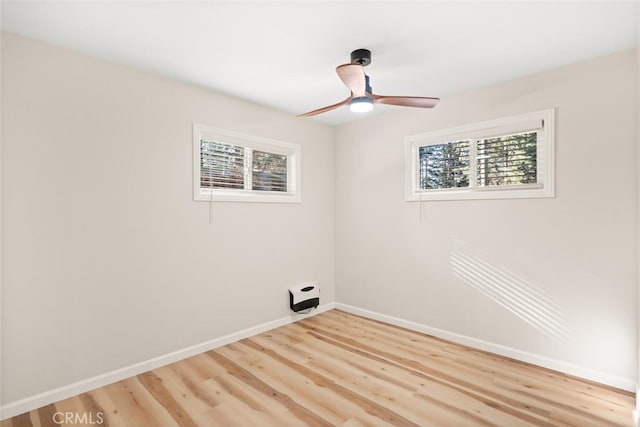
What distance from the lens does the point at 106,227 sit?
101 inches

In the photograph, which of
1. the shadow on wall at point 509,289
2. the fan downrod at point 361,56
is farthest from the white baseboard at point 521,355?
the fan downrod at point 361,56

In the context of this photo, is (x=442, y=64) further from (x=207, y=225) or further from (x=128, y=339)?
(x=128, y=339)

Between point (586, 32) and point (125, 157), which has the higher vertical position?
point (586, 32)

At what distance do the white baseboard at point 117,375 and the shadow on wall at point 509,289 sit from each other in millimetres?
2127

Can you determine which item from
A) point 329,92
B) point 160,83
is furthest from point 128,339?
point 329,92

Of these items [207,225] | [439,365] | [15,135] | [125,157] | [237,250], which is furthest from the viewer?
[237,250]

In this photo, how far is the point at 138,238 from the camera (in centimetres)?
274

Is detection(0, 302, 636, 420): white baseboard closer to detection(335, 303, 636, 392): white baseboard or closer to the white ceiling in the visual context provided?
detection(335, 303, 636, 392): white baseboard

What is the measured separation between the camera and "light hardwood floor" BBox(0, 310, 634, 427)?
213 cm

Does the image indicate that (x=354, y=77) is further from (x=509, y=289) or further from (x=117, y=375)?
(x=117, y=375)

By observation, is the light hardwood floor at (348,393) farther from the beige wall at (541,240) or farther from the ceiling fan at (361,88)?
the ceiling fan at (361,88)

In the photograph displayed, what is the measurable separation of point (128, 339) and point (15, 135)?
1.67 meters

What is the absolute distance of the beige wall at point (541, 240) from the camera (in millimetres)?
2488

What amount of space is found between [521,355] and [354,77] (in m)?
2.75
